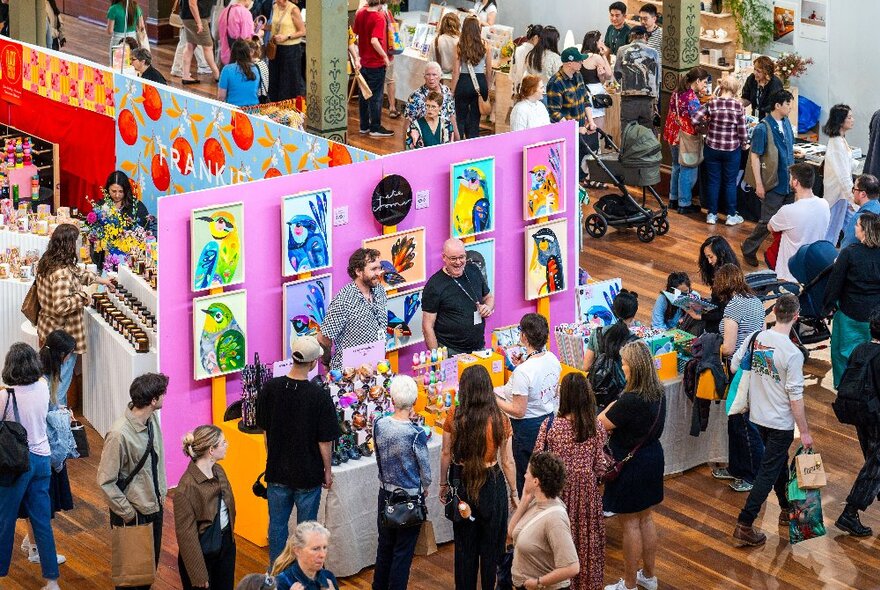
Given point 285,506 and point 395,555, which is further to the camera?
point 285,506

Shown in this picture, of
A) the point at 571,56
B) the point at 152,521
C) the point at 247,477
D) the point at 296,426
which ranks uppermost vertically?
the point at 571,56

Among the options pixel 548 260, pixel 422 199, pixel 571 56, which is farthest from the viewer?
pixel 571 56

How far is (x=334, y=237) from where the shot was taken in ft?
29.0

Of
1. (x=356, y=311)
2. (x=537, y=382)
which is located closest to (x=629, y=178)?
(x=356, y=311)

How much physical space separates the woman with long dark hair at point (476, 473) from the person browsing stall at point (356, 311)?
152 cm

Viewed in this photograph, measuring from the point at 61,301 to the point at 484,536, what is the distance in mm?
3288

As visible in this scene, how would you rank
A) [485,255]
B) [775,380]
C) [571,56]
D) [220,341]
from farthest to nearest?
[571,56] → [485,255] → [220,341] → [775,380]

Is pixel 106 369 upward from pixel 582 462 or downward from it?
downward

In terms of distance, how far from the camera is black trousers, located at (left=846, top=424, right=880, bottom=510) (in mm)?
7879

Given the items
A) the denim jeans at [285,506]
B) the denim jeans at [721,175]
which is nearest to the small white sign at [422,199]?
the denim jeans at [285,506]

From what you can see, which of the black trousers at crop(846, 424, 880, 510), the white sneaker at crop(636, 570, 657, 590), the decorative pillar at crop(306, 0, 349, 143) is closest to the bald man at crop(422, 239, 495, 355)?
the white sneaker at crop(636, 570, 657, 590)

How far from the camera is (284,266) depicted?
28.1ft

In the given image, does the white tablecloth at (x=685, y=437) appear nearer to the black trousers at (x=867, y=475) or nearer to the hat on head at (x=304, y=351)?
the black trousers at (x=867, y=475)

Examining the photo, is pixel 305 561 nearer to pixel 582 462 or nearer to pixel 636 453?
pixel 582 462
